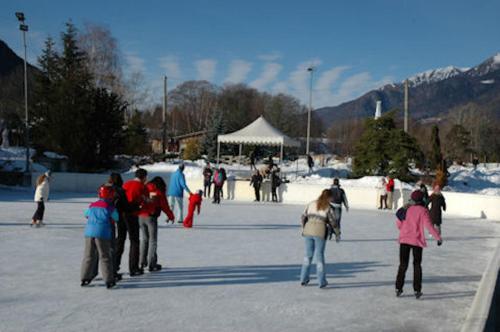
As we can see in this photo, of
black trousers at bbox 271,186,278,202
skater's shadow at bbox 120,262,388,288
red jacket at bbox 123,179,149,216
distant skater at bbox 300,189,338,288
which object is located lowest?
skater's shadow at bbox 120,262,388,288

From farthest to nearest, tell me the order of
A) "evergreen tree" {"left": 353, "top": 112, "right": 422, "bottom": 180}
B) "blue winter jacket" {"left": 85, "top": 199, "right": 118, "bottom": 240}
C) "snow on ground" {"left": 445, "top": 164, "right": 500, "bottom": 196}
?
"snow on ground" {"left": 445, "top": 164, "right": 500, "bottom": 196} < "evergreen tree" {"left": 353, "top": 112, "right": 422, "bottom": 180} < "blue winter jacket" {"left": 85, "top": 199, "right": 118, "bottom": 240}

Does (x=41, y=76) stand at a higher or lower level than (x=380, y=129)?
higher

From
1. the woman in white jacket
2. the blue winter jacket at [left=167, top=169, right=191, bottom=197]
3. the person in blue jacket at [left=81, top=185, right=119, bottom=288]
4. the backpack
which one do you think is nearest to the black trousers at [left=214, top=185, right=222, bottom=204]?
the blue winter jacket at [left=167, top=169, right=191, bottom=197]

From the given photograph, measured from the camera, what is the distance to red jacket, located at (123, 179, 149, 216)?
6.63 m

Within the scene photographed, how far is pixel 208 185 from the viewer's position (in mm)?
22188

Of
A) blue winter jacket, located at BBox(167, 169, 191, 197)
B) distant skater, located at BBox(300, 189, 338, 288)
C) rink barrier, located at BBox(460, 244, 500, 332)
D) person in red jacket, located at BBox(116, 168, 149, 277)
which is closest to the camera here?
rink barrier, located at BBox(460, 244, 500, 332)

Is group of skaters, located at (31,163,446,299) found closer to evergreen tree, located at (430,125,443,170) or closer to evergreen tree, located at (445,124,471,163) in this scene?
evergreen tree, located at (430,125,443,170)

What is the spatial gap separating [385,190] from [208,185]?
295 inches

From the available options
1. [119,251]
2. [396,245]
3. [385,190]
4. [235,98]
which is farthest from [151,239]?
[235,98]

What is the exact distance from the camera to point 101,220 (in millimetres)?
5906

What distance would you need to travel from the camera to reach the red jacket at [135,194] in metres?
6.63

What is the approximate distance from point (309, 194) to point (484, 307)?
53.9 feet

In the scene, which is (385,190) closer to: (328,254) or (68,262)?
(328,254)

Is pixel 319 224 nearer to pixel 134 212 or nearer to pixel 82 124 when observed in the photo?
pixel 134 212
